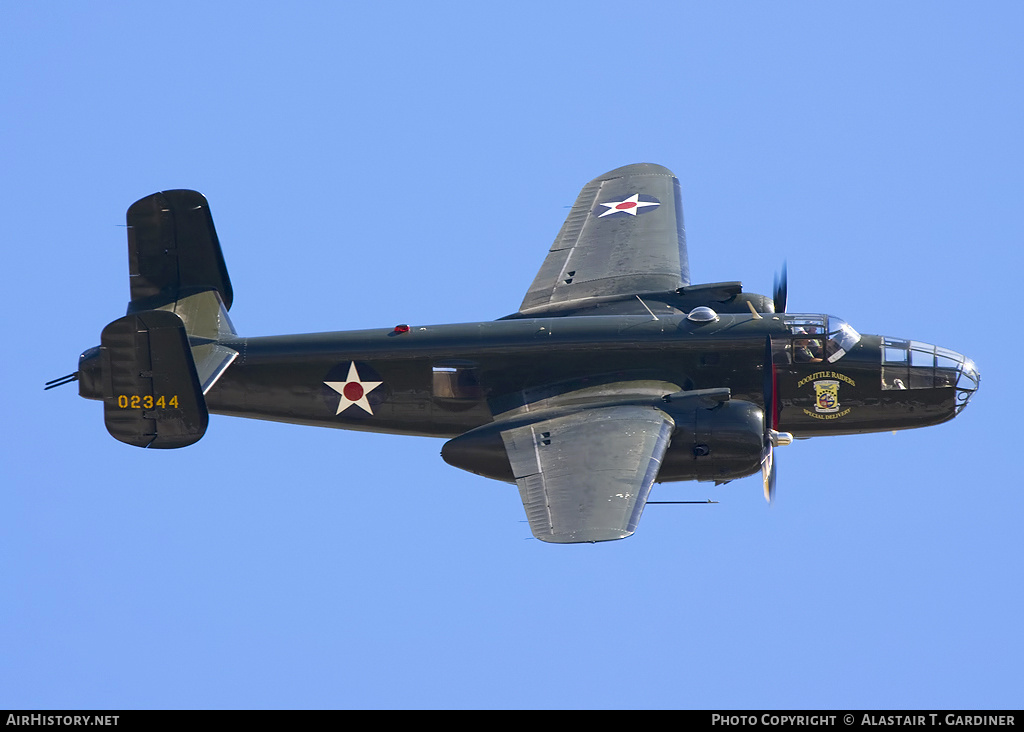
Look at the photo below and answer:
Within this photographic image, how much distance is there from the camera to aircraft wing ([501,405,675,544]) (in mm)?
27688

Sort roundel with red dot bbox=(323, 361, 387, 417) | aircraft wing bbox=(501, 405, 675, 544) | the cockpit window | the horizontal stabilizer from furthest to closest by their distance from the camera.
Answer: roundel with red dot bbox=(323, 361, 387, 417)
the cockpit window
the horizontal stabilizer
aircraft wing bbox=(501, 405, 675, 544)

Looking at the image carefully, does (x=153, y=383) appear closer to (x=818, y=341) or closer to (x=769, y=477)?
(x=769, y=477)

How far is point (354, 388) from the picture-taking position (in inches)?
1276

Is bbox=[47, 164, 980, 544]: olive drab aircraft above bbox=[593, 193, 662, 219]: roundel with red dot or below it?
below

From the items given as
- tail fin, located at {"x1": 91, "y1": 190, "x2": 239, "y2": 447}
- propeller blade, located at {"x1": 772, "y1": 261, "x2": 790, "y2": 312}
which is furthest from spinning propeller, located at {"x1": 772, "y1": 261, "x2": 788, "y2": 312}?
tail fin, located at {"x1": 91, "y1": 190, "x2": 239, "y2": 447}

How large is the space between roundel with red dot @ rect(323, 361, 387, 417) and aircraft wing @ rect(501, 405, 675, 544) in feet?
10.5

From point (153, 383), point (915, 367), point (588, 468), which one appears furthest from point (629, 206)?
point (153, 383)

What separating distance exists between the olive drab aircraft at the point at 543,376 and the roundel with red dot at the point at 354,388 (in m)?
0.04

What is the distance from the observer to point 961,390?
32.1 m

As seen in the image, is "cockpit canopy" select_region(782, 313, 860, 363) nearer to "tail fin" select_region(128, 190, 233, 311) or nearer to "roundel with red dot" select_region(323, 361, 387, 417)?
"roundel with red dot" select_region(323, 361, 387, 417)

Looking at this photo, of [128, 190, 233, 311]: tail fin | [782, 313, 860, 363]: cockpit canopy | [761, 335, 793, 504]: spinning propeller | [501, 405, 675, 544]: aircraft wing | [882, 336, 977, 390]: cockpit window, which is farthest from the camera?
[128, 190, 233, 311]: tail fin

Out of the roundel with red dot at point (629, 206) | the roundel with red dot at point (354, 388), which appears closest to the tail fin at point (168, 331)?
the roundel with red dot at point (354, 388)

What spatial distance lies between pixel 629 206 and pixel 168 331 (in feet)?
37.5
